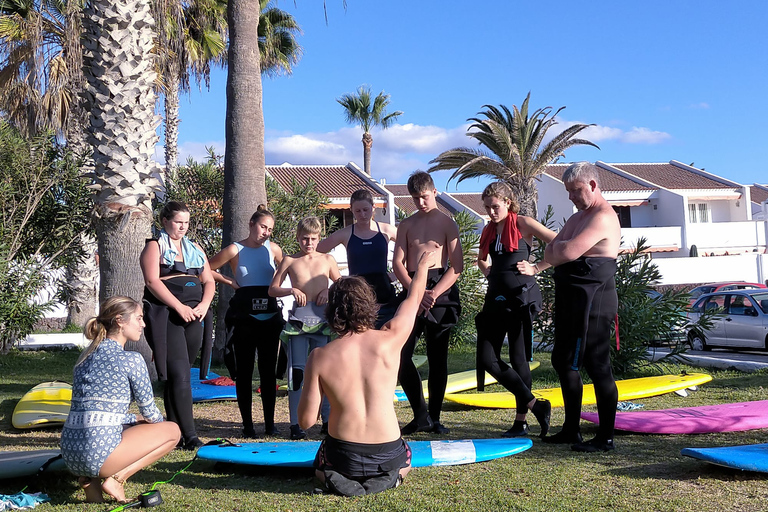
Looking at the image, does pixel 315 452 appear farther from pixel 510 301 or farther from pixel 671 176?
pixel 671 176

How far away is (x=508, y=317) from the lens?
538 centimetres

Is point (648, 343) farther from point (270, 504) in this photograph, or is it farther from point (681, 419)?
point (270, 504)

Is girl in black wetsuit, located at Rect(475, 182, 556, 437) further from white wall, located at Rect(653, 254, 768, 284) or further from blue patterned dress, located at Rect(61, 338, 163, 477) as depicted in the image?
white wall, located at Rect(653, 254, 768, 284)

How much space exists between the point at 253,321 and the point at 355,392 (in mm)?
2098

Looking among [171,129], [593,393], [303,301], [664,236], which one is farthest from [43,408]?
[664,236]

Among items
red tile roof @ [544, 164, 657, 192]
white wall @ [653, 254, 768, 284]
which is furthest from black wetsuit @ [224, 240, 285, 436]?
red tile roof @ [544, 164, 657, 192]

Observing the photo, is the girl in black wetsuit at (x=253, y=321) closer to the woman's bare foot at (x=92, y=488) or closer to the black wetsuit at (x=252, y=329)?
the black wetsuit at (x=252, y=329)

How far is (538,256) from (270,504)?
6870 mm

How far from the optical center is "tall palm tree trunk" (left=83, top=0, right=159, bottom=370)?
8633 millimetres

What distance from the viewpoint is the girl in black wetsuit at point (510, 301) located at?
5.31 metres

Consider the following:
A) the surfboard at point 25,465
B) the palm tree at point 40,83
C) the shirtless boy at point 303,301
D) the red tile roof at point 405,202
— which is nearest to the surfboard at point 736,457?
the shirtless boy at point 303,301

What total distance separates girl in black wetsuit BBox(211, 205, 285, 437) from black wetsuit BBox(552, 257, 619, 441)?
2.27m

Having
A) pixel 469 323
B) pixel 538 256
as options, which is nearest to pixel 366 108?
pixel 469 323

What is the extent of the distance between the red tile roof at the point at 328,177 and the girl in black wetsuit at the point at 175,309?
1141 inches
